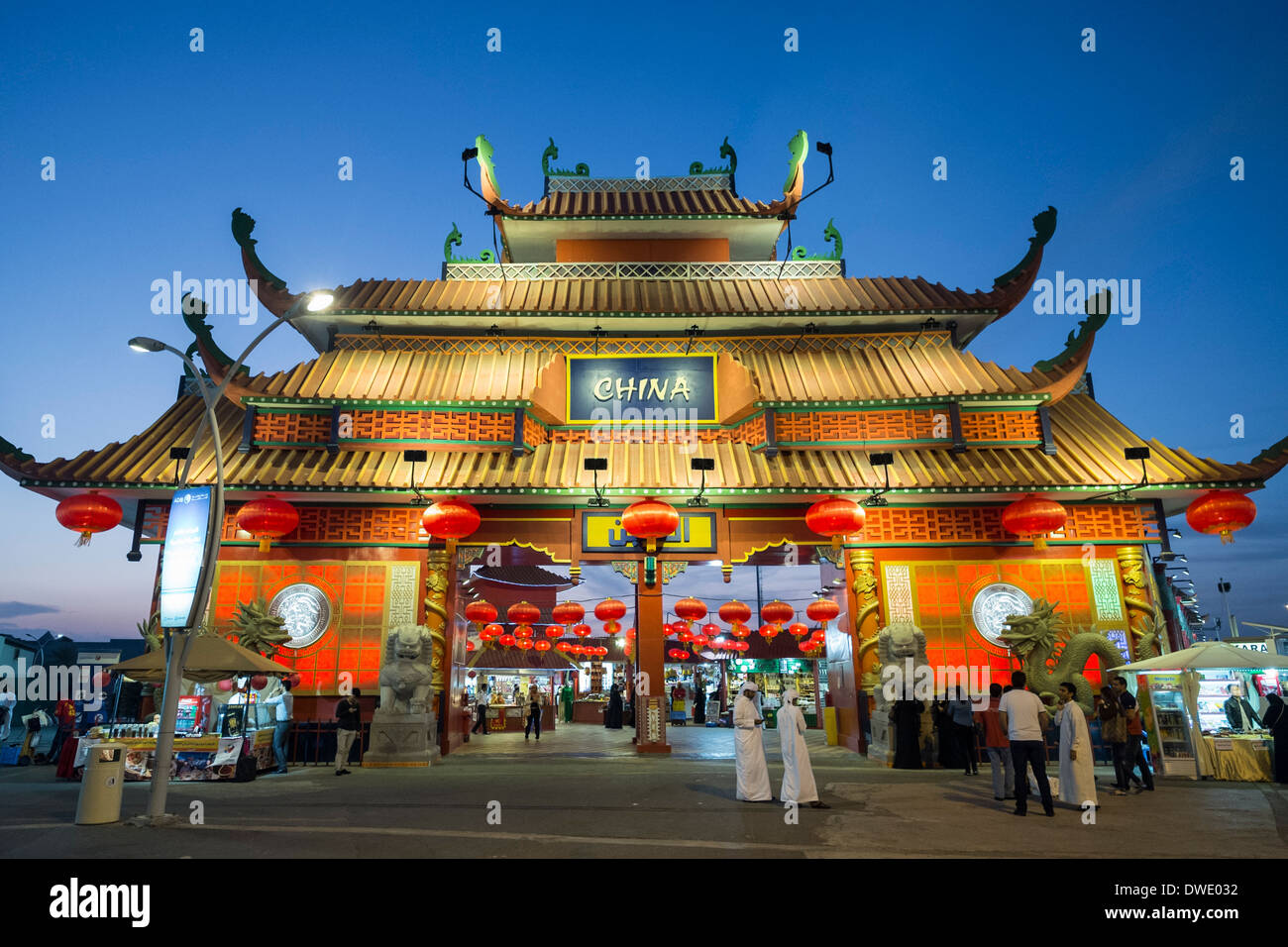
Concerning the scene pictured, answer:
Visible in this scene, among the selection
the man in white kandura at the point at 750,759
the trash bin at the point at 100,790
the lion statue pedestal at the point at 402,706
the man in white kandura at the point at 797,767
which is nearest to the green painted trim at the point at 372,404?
the lion statue pedestal at the point at 402,706

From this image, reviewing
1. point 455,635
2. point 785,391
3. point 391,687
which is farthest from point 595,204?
point 391,687

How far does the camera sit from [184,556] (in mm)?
9570

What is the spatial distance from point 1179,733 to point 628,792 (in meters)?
10.6

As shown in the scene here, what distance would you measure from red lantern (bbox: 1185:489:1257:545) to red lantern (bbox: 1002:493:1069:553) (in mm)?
2160

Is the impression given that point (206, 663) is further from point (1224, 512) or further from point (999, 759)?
point (1224, 512)

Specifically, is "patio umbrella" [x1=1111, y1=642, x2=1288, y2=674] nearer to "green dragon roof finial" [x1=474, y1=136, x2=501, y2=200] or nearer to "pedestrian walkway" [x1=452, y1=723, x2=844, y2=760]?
"pedestrian walkway" [x1=452, y1=723, x2=844, y2=760]

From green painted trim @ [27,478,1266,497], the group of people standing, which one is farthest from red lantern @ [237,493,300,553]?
the group of people standing

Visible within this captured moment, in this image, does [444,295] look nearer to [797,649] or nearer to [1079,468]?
[1079,468]

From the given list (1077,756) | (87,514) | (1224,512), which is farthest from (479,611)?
(1224,512)

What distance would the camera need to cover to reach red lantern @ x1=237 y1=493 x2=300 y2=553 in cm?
1334

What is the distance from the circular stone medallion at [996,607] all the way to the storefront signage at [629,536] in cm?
562

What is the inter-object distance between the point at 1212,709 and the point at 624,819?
12.1 meters

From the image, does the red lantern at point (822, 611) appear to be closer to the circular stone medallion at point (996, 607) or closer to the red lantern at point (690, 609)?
the red lantern at point (690, 609)

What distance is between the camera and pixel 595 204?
19.7 meters
